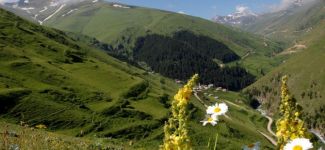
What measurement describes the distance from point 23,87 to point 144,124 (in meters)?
27.1

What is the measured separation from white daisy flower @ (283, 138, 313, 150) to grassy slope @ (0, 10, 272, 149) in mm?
67097

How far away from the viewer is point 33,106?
87.3m

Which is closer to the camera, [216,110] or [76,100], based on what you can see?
[216,110]

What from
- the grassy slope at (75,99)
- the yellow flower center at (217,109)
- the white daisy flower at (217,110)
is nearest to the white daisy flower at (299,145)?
the white daisy flower at (217,110)

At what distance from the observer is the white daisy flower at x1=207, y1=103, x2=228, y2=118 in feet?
21.3

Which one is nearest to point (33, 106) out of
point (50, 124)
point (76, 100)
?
point (50, 124)

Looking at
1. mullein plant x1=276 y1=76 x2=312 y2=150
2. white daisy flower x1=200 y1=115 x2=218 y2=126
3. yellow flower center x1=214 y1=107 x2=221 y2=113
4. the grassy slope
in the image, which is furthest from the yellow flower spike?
the grassy slope

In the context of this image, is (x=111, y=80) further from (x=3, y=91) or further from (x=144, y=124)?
(x=3, y=91)

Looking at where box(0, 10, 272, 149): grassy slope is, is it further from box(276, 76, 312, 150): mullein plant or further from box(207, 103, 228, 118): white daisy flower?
box(276, 76, 312, 150): mullein plant

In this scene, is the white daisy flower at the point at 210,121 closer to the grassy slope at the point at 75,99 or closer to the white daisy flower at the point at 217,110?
the white daisy flower at the point at 217,110

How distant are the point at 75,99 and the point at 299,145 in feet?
331

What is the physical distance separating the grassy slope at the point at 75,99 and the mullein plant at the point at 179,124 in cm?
6566

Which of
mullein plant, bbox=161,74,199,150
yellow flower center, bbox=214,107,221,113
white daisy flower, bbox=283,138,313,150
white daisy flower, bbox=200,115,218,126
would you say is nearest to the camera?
white daisy flower, bbox=283,138,313,150

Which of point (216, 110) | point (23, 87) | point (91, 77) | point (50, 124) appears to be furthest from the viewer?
point (91, 77)
